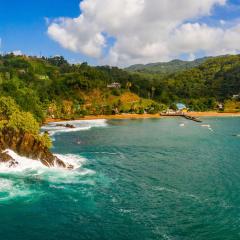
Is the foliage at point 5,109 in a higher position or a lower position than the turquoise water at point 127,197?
higher

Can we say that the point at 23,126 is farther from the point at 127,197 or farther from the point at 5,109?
the point at 127,197

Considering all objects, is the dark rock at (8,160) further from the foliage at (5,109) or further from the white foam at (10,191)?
the foliage at (5,109)

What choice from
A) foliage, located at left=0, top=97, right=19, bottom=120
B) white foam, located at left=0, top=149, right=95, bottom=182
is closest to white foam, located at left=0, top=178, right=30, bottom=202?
white foam, located at left=0, top=149, right=95, bottom=182

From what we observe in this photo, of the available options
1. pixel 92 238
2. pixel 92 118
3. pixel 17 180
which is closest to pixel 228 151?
pixel 17 180

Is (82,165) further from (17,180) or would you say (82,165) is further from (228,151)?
(228,151)

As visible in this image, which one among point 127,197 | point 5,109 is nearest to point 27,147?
point 5,109

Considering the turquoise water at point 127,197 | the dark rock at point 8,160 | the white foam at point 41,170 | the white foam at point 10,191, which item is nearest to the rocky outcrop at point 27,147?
the dark rock at point 8,160
